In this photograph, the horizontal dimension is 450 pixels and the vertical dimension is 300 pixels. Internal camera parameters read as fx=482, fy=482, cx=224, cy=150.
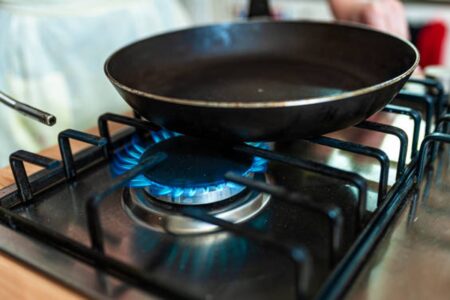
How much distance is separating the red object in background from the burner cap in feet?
4.04

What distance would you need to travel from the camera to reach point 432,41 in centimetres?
156

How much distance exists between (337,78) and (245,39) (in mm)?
171

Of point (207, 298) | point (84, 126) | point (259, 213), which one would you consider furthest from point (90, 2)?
point (207, 298)

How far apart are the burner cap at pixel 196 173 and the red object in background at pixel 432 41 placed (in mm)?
1231

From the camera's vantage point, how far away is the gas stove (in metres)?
0.40

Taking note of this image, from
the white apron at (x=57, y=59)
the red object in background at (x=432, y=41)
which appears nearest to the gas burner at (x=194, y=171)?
the white apron at (x=57, y=59)

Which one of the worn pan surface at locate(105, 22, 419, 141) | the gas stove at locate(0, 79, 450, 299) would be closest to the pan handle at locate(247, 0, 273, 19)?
the worn pan surface at locate(105, 22, 419, 141)

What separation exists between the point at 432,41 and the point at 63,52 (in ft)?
3.91

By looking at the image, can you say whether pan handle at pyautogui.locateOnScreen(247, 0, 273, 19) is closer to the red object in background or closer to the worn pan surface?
the worn pan surface

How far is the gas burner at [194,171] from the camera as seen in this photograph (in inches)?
19.1

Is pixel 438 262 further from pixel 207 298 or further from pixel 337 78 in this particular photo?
pixel 337 78

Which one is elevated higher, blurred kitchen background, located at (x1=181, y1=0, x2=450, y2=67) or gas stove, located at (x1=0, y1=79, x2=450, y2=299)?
gas stove, located at (x1=0, y1=79, x2=450, y2=299)

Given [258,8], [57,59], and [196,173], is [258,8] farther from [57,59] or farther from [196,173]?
[196,173]

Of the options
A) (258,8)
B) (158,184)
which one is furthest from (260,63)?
(258,8)
